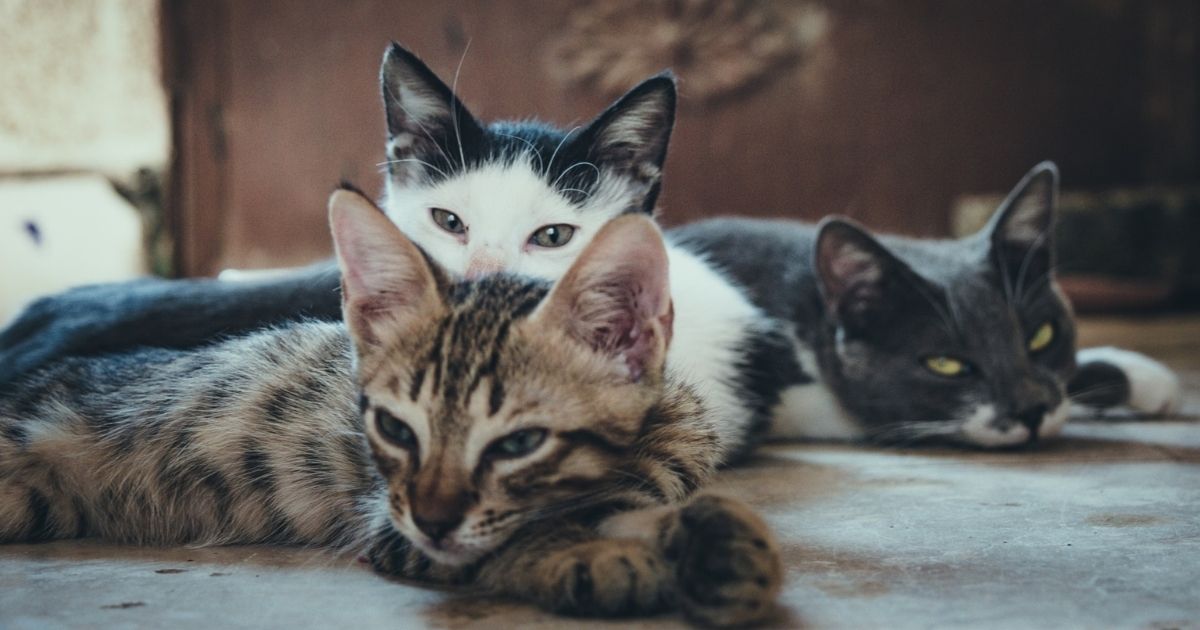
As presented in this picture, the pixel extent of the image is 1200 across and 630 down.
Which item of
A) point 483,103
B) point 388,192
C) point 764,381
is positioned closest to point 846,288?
point 764,381

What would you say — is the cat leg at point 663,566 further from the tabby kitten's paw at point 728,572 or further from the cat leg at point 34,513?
the cat leg at point 34,513

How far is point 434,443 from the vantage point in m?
1.35

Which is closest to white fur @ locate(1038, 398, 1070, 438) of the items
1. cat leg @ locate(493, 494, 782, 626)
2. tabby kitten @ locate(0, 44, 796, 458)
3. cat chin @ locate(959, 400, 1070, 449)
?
cat chin @ locate(959, 400, 1070, 449)

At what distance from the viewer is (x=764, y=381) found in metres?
2.53

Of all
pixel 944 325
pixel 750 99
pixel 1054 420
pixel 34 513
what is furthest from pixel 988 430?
pixel 750 99

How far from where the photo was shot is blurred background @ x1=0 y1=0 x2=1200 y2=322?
4789mm

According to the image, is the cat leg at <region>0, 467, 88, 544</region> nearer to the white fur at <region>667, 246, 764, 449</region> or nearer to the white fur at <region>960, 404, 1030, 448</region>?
the white fur at <region>667, 246, 764, 449</region>

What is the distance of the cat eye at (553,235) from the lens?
221 centimetres

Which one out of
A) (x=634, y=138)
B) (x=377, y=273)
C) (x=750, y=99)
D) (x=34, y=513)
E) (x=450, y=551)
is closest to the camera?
(x=450, y=551)

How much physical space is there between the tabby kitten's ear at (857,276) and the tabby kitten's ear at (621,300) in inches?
48.9

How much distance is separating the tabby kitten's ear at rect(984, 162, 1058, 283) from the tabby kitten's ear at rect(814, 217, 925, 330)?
0.90 feet

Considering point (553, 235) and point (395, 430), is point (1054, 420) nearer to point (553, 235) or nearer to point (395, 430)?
point (553, 235)

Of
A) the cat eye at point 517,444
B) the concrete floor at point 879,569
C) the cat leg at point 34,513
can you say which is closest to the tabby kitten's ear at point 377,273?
the cat eye at point 517,444

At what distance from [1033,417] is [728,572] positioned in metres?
1.56
